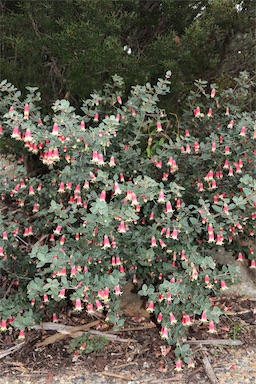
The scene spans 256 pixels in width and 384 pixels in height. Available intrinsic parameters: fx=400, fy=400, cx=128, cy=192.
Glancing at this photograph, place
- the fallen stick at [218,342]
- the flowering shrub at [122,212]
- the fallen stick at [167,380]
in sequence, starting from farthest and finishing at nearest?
1. the fallen stick at [218,342]
2. the fallen stick at [167,380]
3. the flowering shrub at [122,212]

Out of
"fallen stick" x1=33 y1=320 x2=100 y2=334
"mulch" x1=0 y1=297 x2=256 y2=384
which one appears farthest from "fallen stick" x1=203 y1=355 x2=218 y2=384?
"fallen stick" x1=33 y1=320 x2=100 y2=334

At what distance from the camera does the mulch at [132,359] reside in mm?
2727

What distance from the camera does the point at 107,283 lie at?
97.3 inches

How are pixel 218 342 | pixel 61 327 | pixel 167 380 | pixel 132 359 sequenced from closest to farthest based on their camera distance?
pixel 167 380 < pixel 132 359 < pixel 218 342 < pixel 61 327

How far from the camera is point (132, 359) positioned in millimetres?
2930

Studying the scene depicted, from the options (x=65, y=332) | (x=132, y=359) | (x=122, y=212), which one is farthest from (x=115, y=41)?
(x=132, y=359)

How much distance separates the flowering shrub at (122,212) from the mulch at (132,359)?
17 centimetres

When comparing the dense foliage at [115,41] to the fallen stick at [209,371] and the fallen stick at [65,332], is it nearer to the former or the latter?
the fallen stick at [65,332]

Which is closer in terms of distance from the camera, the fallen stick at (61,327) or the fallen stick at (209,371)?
the fallen stick at (209,371)

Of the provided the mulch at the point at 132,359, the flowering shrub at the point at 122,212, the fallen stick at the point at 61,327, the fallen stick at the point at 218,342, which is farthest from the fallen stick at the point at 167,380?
the fallen stick at the point at 61,327

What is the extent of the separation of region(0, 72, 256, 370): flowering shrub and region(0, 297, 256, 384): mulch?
0.57ft

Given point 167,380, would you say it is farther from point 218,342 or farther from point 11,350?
point 11,350

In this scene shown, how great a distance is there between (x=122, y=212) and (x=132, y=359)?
3.93 ft

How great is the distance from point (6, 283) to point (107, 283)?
1.28 meters
